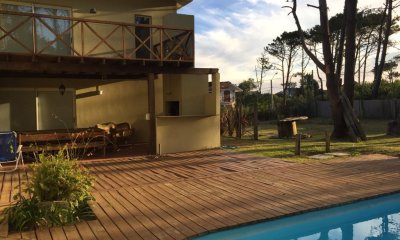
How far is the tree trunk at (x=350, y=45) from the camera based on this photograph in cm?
1527

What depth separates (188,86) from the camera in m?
13.4

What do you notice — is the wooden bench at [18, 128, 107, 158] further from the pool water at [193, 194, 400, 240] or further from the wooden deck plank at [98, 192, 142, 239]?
the pool water at [193, 194, 400, 240]

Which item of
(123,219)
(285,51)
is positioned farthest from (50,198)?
(285,51)

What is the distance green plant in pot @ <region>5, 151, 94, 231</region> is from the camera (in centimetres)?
517

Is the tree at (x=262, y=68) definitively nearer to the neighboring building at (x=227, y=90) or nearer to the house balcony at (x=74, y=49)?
the neighboring building at (x=227, y=90)

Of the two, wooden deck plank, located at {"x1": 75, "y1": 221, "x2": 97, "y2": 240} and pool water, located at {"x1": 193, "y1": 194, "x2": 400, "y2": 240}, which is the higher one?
wooden deck plank, located at {"x1": 75, "y1": 221, "x2": 97, "y2": 240}

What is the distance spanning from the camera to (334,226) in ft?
19.0

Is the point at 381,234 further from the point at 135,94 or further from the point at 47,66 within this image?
the point at 135,94

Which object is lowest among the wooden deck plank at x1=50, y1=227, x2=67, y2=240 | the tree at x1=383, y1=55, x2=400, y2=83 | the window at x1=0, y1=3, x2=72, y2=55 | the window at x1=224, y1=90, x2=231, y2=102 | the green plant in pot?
the wooden deck plank at x1=50, y1=227, x2=67, y2=240

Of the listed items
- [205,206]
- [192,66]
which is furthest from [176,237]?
[192,66]

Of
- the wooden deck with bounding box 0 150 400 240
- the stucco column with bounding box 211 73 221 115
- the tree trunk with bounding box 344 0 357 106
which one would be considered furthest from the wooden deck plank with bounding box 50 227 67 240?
the tree trunk with bounding box 344 0 357 106

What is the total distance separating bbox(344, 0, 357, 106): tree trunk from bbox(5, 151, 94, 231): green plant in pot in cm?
1276

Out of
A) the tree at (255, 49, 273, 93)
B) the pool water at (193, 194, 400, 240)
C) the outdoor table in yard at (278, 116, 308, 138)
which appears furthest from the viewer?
the tree at (255, 49, 273, 93)

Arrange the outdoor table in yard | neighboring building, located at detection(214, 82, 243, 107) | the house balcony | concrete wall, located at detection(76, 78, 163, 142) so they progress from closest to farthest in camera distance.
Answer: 1. the house balcony
2. concrete wall, located at detection(76, 78, 163, 142)
3. the outdoor table in yard
4. neighboring building, located at detection(214, 82, 243, 107)
